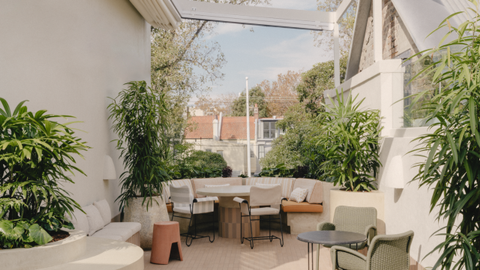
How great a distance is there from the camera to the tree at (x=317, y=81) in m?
14.0

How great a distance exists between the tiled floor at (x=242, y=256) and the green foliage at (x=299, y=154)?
1553 millimetres

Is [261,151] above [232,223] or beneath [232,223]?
above

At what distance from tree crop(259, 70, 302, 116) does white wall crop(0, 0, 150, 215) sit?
463 inches

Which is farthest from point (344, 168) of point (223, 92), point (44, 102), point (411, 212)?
point (223, 92)

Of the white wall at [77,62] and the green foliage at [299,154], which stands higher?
the white wall at [77,62]

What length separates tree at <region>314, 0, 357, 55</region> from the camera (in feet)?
43.9

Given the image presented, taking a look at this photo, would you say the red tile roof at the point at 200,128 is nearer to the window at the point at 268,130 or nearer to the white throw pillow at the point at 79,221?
the window at the point at 268,130

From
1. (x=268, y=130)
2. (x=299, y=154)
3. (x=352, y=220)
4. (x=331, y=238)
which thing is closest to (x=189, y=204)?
(x=352, y=220)

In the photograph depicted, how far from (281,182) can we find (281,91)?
11.5 meters

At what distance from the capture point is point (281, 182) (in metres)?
7.61

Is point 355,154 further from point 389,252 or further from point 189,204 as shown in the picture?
point 189,204

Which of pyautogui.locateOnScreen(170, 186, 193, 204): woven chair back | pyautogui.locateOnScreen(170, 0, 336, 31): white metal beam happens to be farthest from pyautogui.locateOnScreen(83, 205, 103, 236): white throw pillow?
pyautogui.locateOnScreen(170, 0, 336, 31): white metal beam

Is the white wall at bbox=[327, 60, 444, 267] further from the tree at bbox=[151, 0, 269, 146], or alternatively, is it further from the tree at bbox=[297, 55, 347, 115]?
the tree at bbox=[297, 55, 347, 115]

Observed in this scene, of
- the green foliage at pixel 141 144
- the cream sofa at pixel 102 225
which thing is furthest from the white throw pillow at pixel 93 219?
the green foliage at pixel 141 144
